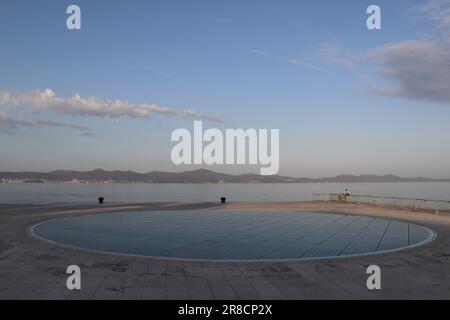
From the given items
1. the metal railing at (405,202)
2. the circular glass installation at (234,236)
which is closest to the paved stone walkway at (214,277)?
the circular glass installation at (234,236)

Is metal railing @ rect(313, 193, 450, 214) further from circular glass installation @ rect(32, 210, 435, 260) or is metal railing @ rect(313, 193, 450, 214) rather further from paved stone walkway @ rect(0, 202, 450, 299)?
paved stone walkway @ rect(0, 202, 450, 299)

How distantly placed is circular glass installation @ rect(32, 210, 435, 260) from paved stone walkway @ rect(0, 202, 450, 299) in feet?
4.40

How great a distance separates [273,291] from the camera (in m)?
10.7

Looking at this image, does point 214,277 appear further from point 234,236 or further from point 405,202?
point 405,202

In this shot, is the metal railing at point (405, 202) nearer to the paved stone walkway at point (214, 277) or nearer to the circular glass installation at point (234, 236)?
the circular glass installation at point (234, 236)

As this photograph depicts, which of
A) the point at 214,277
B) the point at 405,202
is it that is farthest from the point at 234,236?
the point at 405,202

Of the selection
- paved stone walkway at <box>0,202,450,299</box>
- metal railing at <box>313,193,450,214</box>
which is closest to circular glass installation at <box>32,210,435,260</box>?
paved stone walkway at <box>0,202,450,299</box>

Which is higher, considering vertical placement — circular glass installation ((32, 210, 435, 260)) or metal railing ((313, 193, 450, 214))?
metal railing ((313, 193, 450, 214))

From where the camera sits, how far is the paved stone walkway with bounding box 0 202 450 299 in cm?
1041

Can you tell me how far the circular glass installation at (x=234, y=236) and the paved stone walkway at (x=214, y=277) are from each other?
1.34m

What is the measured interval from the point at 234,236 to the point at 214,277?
814 centimetres

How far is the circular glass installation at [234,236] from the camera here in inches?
637
